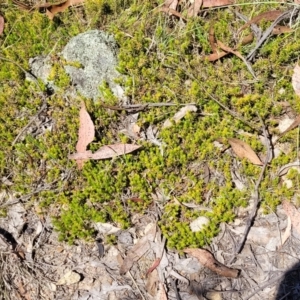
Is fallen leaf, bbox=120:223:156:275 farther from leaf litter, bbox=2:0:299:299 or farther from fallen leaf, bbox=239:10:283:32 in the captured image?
fallen leaf, bbox=239:10:283:32

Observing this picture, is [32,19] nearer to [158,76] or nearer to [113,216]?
[158,76]

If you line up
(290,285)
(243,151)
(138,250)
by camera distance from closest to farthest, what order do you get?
(290,285) < (138,250) < (243,151)

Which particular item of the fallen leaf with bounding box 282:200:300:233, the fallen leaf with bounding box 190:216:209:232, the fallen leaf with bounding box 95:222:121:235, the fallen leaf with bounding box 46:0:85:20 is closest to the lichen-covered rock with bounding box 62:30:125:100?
the fallen leaf with bounding box 46:0:85:20

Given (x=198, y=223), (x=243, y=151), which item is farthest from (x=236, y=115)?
(x=198, y=223)

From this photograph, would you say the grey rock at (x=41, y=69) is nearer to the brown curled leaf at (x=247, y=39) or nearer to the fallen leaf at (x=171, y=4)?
the fallen leaf at (x=171, y=4)

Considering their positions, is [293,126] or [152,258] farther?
[293,126]

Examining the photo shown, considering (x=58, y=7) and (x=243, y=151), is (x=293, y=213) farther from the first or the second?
Result: (x=58, y=7)

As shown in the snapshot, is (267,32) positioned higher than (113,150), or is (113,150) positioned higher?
(267,32)
